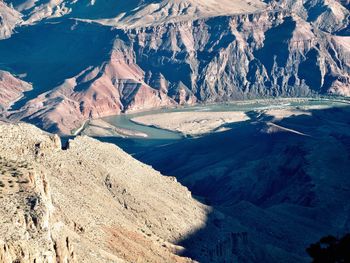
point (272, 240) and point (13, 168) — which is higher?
point (13, 168)

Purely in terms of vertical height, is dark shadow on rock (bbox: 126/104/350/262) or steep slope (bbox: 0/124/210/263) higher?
steep slope (bbox: 0/124/210/263)

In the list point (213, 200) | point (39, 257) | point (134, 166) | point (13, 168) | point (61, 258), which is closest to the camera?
point (39, 257)

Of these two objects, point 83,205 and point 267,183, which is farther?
point 267,183

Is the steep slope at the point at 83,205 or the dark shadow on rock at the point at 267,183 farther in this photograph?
the dark shadow on rock at the point at 267,183

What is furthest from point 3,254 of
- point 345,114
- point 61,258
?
point 345,114

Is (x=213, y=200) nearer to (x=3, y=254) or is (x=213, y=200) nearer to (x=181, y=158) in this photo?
(x=181, y=158)

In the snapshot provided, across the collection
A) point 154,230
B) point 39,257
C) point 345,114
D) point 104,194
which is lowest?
point 345,114

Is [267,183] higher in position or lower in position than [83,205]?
lower

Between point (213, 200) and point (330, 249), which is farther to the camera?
point (213, 200)
